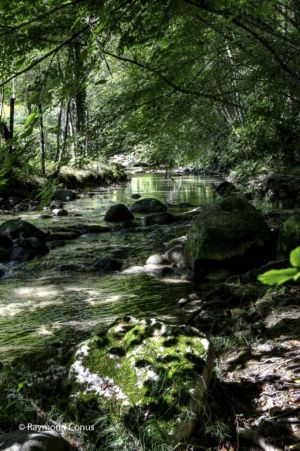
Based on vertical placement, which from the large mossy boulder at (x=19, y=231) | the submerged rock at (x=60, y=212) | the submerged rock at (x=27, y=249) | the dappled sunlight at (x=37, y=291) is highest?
the submerged rock at (x=60, y=212)

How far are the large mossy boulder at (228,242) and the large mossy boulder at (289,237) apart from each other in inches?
21.4

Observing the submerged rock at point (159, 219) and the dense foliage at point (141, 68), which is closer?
the dense foliage at point (141, 68)

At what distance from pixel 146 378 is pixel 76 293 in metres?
3.65

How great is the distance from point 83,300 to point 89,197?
1429 centimetres

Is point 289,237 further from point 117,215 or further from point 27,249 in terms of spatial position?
point 117,215

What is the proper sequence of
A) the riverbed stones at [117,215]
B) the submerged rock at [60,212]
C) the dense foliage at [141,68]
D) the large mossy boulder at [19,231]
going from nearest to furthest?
the dense foliage at [141,68] < the large mossy boulder at [19,231] < the riverbed stones at [117,215] < the submerged rock at [60,212]

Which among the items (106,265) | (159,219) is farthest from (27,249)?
(159,219)

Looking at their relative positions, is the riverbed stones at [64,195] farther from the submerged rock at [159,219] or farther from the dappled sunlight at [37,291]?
the dappled sunlight at [37,291]

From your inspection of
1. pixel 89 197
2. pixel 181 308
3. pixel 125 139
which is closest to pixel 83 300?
pixel 181 308

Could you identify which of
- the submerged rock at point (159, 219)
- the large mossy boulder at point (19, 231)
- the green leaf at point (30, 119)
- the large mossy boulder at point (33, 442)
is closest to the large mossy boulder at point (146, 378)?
the large mossy boulder at point (33, 442)

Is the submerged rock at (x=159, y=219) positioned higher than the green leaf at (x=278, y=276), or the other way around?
the green leaf at (x=278, y=276)

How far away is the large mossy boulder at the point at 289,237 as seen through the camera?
656cm

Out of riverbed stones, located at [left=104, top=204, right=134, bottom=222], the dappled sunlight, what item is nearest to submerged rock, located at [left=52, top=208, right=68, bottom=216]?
riverbed stones, located at [left=104, top=204, right=134, bottom=222]

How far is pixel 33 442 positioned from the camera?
254cm
